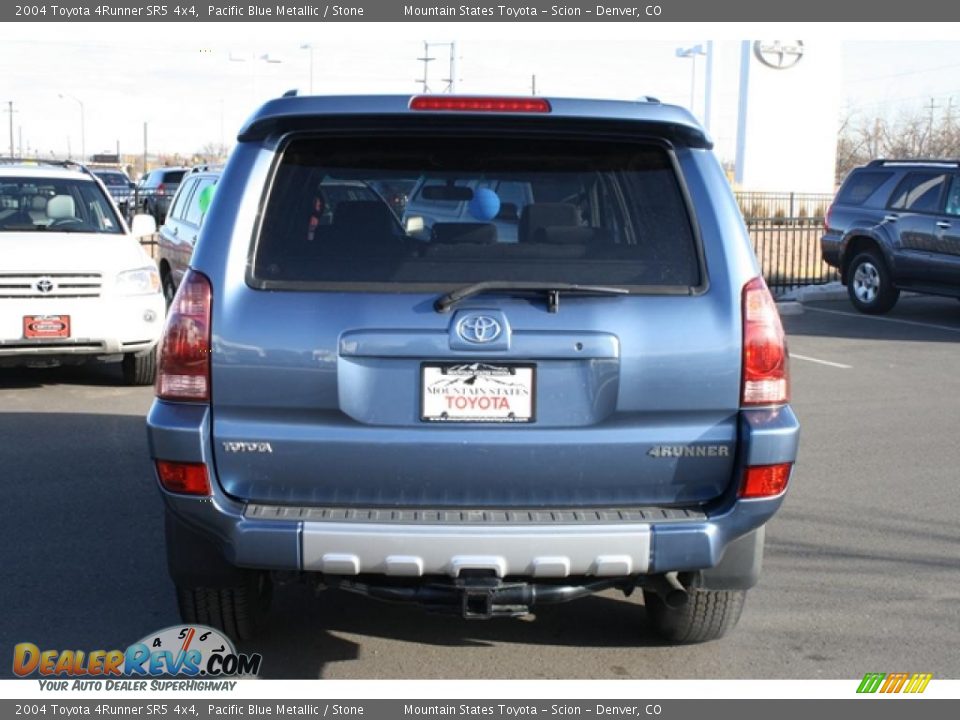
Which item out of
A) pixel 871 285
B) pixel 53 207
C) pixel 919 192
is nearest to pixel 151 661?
pixel 53 207

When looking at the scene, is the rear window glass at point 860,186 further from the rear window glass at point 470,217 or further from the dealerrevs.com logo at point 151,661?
the dealerrevs.com logo at point 151,661

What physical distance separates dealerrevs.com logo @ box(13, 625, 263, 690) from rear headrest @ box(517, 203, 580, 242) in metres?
Answer: 1.89

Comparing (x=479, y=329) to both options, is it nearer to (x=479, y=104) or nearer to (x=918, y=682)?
(x=479, y=104)

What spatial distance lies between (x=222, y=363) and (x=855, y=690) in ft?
8.31

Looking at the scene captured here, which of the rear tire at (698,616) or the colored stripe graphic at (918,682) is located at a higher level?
the rear tire at (698,616)

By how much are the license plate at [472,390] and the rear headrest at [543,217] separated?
0.55m

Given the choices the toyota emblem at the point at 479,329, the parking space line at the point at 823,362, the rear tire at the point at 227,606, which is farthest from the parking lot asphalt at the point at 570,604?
the parking space line at the point at 823,362

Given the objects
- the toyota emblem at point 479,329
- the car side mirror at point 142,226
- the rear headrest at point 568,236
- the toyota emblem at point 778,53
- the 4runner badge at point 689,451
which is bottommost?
the 4runner badge at point 689,451

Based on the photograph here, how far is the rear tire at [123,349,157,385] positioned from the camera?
10.3m

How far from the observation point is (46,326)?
952 cm

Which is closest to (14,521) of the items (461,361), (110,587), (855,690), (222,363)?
(110,587)

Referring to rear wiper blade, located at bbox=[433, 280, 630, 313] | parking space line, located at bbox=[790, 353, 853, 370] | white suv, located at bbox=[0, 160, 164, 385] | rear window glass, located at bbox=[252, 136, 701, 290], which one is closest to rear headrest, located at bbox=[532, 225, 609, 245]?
rear window glass, located at bbox=[252, 136, 701, 290]

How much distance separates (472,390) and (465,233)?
57 centimetres

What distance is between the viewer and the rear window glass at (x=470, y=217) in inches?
157
